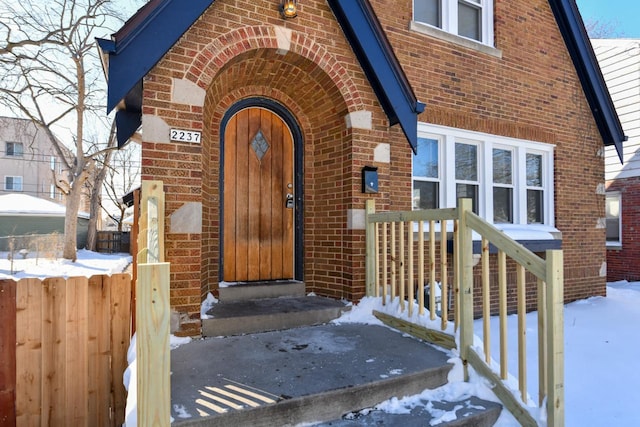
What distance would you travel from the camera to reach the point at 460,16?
270 inches

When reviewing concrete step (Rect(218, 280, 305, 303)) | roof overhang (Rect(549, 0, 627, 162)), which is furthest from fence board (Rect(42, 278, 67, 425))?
roof overhang (Rect(549, 0, 627, 162))

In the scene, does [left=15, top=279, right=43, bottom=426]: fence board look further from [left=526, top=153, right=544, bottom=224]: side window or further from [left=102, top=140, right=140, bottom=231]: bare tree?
[left=102, top=140, right=140, bottom=231]: bare tree

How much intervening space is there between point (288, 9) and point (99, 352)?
12.5ft

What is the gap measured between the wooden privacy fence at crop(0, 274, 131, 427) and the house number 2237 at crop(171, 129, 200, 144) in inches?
52.8

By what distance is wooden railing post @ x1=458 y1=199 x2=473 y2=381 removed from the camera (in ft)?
11.4

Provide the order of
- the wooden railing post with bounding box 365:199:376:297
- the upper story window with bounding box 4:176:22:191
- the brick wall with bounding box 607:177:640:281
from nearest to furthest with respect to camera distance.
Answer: the wooden railing post with bounding box 365:199:376:297, the brick wall with bounding box 607:177:640:281, the upper story window with bounding box 4:176:22:191

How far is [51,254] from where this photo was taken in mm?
17359

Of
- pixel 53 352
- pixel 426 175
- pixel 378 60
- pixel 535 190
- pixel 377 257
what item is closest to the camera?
pixel 53 352

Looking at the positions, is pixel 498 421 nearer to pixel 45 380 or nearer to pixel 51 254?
pixel 45 380

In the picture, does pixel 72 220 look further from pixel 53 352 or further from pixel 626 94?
pixel 626 94

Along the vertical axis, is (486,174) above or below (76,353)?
above

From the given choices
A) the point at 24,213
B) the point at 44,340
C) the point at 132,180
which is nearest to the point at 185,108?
the point at 44,340

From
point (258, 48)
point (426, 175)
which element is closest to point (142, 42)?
point (258, 48)

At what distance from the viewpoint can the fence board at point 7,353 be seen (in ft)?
10.2
